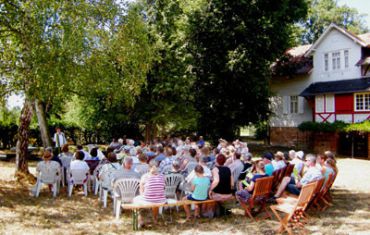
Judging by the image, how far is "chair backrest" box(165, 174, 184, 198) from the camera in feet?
28.5

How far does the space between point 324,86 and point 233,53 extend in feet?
30.0

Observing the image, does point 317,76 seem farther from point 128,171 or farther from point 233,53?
point 128,171

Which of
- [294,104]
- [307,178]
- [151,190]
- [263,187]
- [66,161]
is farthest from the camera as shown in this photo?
[294,104]

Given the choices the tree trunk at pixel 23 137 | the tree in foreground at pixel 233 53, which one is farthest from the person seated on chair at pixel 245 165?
the tree in foreground at pixel 233 53

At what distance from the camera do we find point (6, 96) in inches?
412

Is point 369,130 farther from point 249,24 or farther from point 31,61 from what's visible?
point 31,61

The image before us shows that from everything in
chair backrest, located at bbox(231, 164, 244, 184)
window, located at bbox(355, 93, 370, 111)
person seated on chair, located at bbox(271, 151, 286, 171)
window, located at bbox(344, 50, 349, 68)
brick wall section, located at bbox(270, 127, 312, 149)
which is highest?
window, located at bbox(344, 50, 349, 68)

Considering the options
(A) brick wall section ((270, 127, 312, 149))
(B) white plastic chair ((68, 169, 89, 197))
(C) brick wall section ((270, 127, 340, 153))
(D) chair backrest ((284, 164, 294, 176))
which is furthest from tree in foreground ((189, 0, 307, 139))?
(B) white plastic chair ((68, 169, 89, 197))

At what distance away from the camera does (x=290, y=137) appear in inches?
1212

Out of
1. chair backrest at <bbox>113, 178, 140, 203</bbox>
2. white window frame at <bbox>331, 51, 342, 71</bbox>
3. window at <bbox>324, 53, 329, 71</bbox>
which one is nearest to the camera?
chair backrest at <bbox>113, 178, 140, 203</bbox>

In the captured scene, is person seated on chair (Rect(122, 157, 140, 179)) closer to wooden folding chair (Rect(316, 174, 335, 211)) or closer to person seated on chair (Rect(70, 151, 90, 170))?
person seated on chair (Rect(70, 151, 90, 170))

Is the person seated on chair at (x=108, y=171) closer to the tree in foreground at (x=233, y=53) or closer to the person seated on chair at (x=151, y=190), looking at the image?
the person seated on chair at (x=151, y=190)

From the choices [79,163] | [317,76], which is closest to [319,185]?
[79,163]

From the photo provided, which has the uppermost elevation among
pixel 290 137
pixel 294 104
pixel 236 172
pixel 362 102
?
pixel 294 104
